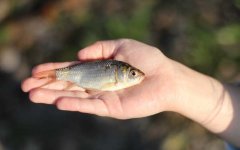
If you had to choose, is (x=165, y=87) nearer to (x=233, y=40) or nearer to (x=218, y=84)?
(x=218, y=84)

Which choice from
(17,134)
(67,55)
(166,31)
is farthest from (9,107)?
(166,31)

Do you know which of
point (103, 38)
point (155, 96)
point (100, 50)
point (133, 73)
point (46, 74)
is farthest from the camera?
point (103, 38)

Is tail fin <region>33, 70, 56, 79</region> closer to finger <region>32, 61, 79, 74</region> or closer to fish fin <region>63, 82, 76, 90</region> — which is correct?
finger <region>32, 61, 79, 74</region>

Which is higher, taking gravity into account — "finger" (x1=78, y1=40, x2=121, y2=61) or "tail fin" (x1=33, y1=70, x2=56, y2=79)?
"finger" (x1=78, y1=40, x2=121, y2=61)

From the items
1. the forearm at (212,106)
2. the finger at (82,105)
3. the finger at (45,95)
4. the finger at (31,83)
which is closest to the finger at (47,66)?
the finger at (31,83)

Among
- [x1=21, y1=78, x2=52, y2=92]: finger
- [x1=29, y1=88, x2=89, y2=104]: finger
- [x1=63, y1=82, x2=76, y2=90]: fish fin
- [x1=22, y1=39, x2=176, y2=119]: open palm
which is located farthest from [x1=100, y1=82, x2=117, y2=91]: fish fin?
[x1=21, y1=78, x2=52, y2=92]: finger

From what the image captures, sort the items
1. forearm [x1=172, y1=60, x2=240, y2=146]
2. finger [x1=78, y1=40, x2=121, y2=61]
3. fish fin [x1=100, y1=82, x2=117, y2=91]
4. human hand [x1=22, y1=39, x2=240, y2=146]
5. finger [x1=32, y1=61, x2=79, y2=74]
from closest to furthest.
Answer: human hand [x1=22, y1=39, x2=240, y2=146]
forearm [x1=172, y1=60, x2=240, y2=146]
fish fin [x1=100, y1=82, x2=117, y2=91]
finger [x1=32, y1=61, x2=79, y2=74]
finger [x1=78, y1=40, x2=121, y2=61]

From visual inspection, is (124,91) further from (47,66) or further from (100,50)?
(47,66)

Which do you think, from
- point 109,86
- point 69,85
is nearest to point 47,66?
point 69,85
